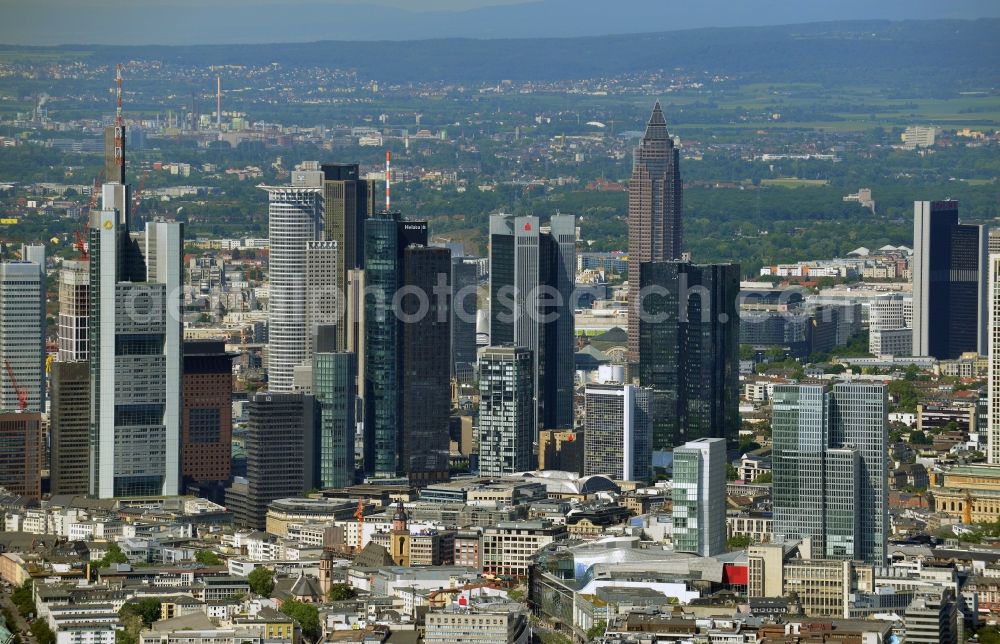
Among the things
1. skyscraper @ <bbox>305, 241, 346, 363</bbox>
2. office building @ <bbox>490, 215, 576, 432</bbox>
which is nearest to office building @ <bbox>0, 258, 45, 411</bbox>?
skyscraper @ <bbox>305, 241, 346, 363</bbox>

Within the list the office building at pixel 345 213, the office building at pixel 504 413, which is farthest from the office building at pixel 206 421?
the office building at pixel 345 213

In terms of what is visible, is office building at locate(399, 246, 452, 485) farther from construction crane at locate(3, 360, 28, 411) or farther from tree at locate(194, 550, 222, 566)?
tree at locate(194, 550, 222, 566)

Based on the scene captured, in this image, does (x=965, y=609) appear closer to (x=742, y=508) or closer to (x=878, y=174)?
(x=742, y=508)

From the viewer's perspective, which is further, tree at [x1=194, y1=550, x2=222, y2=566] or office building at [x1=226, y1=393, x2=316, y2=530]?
office building at [x1=226, y1=393, x2=316, y2=530]

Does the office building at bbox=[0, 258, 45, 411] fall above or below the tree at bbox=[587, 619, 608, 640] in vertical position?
above

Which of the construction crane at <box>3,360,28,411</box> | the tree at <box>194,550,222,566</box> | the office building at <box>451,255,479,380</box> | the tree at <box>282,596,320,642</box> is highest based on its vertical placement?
the office building at <box>451,255,479,380</box>

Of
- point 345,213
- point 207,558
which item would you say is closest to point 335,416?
point 207,558

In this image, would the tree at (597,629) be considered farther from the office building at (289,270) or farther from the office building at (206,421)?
the office building at (289,270)

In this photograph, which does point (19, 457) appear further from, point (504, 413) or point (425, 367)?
point (504, 413)

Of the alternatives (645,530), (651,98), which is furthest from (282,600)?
(651,98)
